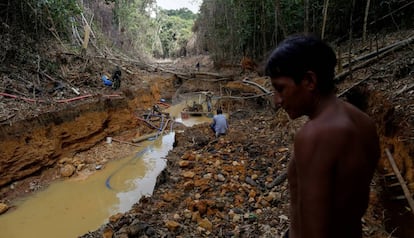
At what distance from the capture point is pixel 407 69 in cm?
441

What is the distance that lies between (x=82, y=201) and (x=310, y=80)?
21.5 feet

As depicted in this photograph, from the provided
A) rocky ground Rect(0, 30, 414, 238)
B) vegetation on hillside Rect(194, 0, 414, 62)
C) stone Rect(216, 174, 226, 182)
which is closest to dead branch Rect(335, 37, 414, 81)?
rocky ground Rect(0, 30, 414, 238)

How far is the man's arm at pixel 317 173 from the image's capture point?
3.09 ft

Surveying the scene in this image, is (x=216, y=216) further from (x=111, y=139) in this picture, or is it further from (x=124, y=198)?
(x=111, y=139)

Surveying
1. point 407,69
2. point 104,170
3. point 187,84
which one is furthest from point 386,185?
point 187,84

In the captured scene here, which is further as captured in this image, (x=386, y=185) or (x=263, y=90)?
(x=263, y=90)

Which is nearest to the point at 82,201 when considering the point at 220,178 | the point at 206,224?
the point at 220,178

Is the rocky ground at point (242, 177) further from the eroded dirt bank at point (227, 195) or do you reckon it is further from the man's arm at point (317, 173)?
the man's arm at point (317, 173)

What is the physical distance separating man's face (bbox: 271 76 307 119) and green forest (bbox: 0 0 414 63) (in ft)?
→ 18.2

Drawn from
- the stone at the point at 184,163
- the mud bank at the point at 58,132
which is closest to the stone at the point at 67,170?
the mud bank at the point at 58,132

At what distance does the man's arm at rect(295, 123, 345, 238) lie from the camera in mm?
941

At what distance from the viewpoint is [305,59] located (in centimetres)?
100

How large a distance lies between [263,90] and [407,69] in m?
5.64

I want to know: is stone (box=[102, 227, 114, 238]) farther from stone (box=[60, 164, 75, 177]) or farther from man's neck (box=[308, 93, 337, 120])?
stone (box=[60, 164, 75, 177])
